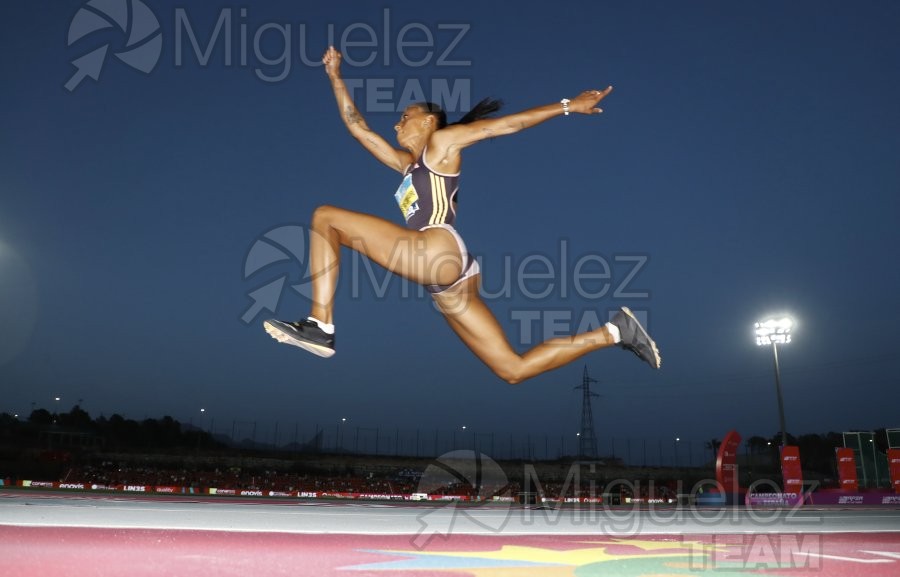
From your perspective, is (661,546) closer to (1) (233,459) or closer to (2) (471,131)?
(2) (471,131)

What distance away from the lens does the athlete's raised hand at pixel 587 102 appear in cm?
475

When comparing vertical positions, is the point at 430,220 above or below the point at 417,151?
below

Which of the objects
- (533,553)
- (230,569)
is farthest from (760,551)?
(230,569)

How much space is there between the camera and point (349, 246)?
14.5 feet

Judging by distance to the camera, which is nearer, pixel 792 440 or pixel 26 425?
pixel 26 425

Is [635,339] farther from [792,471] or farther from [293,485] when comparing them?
[293,485]

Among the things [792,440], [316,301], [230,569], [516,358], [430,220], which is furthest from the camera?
[792,440]

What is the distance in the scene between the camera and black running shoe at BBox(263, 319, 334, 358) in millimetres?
4125

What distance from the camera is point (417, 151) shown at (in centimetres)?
509

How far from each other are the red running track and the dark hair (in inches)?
124

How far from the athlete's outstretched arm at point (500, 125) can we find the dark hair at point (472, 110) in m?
0.45

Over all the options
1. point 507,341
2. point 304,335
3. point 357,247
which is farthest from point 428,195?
point 304,335

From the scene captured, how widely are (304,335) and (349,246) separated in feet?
2.21

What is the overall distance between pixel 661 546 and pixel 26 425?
262 feet
